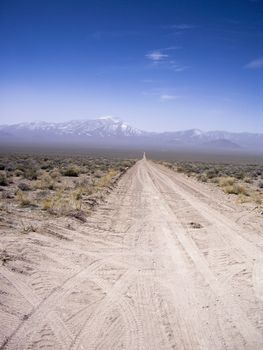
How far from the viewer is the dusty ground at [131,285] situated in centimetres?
630

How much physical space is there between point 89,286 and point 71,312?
1.23 metres

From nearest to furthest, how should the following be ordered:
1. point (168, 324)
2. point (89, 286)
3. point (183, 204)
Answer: point (168, 324) → point (89, 286) → point (183, 204)

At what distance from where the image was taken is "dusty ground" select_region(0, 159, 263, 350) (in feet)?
20.7

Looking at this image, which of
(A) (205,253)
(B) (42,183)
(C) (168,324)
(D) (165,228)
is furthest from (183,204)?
(C) (168,324)

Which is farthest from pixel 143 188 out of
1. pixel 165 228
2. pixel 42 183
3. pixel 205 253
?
pixel 205 253

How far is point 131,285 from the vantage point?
8.41 m

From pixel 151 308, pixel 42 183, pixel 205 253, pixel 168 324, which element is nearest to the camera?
pixel 168 324

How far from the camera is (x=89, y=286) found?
8258 millimetres

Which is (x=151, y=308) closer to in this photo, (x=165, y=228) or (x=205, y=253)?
(x=205, y=253)

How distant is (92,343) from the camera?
6023 millimetres

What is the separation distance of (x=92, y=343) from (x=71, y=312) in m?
1.14

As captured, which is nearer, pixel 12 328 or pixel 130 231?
pixel 12 328

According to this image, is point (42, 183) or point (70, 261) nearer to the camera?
point (70, 261)

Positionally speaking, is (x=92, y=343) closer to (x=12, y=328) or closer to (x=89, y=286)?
(x=12, y=328)
